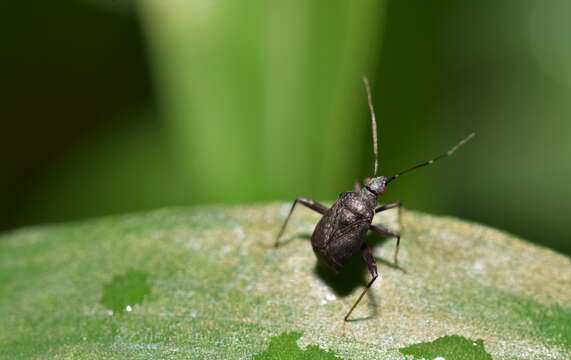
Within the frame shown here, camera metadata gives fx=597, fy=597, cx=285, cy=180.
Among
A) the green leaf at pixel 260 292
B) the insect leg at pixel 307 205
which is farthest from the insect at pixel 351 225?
the green leaf at pixel 260 292

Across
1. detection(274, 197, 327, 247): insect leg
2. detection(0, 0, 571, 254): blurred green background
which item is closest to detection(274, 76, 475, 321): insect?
detection(274, 197, 327, 247): insect leg

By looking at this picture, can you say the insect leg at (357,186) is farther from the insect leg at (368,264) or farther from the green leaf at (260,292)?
the insect leg at (368,264)

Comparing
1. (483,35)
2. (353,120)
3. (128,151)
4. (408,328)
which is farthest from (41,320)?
(483,35)

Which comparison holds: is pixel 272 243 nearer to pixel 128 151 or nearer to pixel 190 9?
pixel 190 9

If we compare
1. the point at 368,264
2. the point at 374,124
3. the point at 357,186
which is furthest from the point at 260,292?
the point at 374,124

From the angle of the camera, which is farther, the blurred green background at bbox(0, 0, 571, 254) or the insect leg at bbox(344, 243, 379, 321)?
the blurred green background at bbox(0, 0, 571, 254)

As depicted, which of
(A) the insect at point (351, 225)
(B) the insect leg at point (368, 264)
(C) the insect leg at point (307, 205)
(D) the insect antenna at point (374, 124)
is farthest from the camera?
(D) the insect antenna at point (374, 124)

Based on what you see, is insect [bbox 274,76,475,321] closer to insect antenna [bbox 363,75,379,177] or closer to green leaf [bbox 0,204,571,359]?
insect antenna [bbox 363,75,379,177]
